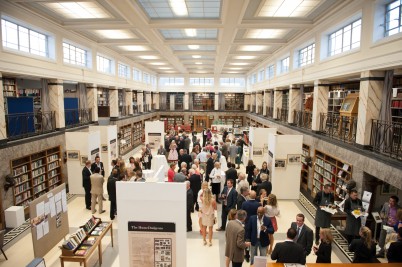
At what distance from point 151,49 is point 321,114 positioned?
9.54 m

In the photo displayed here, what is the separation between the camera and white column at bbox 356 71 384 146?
6.90 m

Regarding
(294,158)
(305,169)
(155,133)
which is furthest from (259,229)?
(155,133)

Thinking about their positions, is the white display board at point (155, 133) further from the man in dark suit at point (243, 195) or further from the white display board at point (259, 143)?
the man in dark suit at point (243, 195)

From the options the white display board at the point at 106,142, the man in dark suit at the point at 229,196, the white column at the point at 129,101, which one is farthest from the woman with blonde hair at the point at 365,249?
the white column at the point at 129,101

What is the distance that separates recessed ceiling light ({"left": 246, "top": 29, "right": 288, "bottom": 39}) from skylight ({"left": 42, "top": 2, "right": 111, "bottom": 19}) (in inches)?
225

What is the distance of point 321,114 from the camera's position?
9.95 metres

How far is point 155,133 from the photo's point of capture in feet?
49.9

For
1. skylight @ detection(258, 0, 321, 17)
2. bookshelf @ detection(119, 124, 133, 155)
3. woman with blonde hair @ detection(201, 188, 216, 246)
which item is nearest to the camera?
woman with blonde hair @ detection(201, 188, 216, 246)

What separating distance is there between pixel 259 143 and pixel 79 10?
827cm

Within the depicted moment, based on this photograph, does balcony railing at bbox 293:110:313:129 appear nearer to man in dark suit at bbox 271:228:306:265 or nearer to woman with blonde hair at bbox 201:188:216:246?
woman with blonde hair at bbox 201:188:216:246

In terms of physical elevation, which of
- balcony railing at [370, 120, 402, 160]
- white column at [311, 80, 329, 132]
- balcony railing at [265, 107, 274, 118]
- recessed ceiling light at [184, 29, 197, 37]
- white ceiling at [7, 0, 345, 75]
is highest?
recessed ceiling light at [184, 29, 197, 37]

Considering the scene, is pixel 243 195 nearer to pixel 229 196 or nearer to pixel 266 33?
pixel 229 196

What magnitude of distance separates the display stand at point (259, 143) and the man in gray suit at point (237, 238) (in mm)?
6938

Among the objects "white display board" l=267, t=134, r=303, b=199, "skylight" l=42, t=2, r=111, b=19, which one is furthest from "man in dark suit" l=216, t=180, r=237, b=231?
"skylight" l=42, t=2, r=111, b=19
